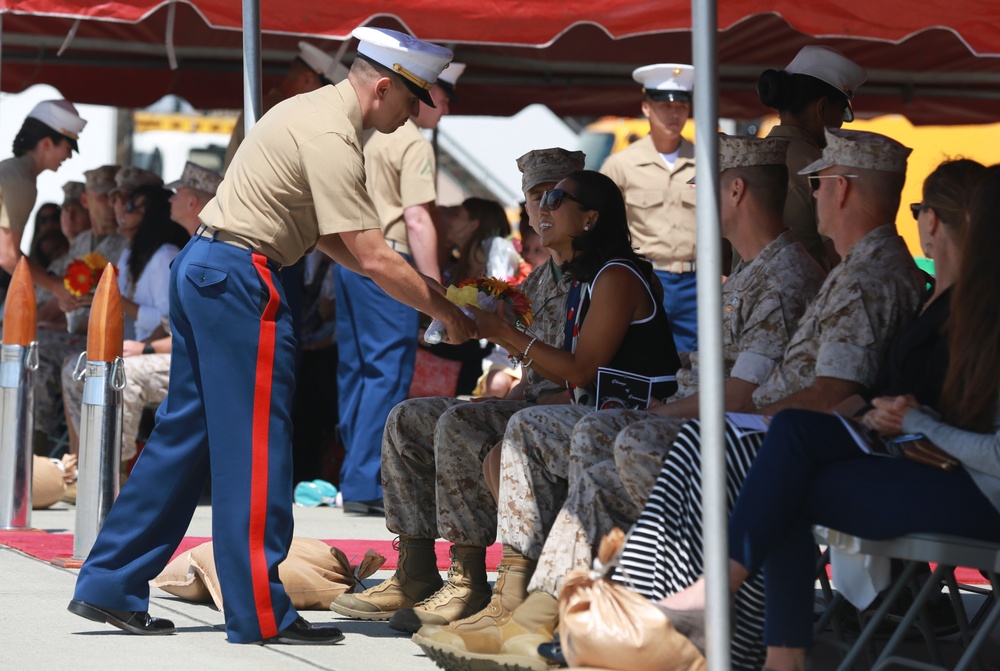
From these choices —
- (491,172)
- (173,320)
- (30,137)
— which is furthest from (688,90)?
(491,172)

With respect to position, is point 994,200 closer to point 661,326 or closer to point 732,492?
point 732,492

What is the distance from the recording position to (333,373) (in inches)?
336

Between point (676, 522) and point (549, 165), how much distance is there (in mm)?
2205

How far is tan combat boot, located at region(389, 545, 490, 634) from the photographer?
4688 mm

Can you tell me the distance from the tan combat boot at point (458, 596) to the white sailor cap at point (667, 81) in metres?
4.09

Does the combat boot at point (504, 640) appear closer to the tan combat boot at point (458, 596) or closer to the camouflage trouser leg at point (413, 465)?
the tan combat boot at point (458, 596)

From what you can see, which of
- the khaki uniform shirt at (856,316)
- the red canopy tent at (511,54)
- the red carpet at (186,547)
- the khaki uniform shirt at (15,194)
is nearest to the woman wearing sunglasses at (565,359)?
the khaki uniform shirt at (856,316)

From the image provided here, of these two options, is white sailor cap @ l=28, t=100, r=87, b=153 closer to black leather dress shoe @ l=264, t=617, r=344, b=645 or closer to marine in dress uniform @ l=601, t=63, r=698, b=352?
marine in dress uniform @ l=601, t=63, r=698, b=352

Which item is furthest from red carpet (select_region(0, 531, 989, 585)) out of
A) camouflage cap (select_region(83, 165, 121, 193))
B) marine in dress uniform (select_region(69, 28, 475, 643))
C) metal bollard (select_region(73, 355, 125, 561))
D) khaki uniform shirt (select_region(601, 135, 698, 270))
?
camouflage cap (select_region(83, 165, 121, 193))

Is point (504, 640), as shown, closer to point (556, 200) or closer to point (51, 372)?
point (556, 200)

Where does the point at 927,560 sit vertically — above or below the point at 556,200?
below

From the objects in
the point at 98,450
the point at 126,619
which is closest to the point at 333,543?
the point at 98,450

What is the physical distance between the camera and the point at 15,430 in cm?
695

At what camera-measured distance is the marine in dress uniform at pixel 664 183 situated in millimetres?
7977
